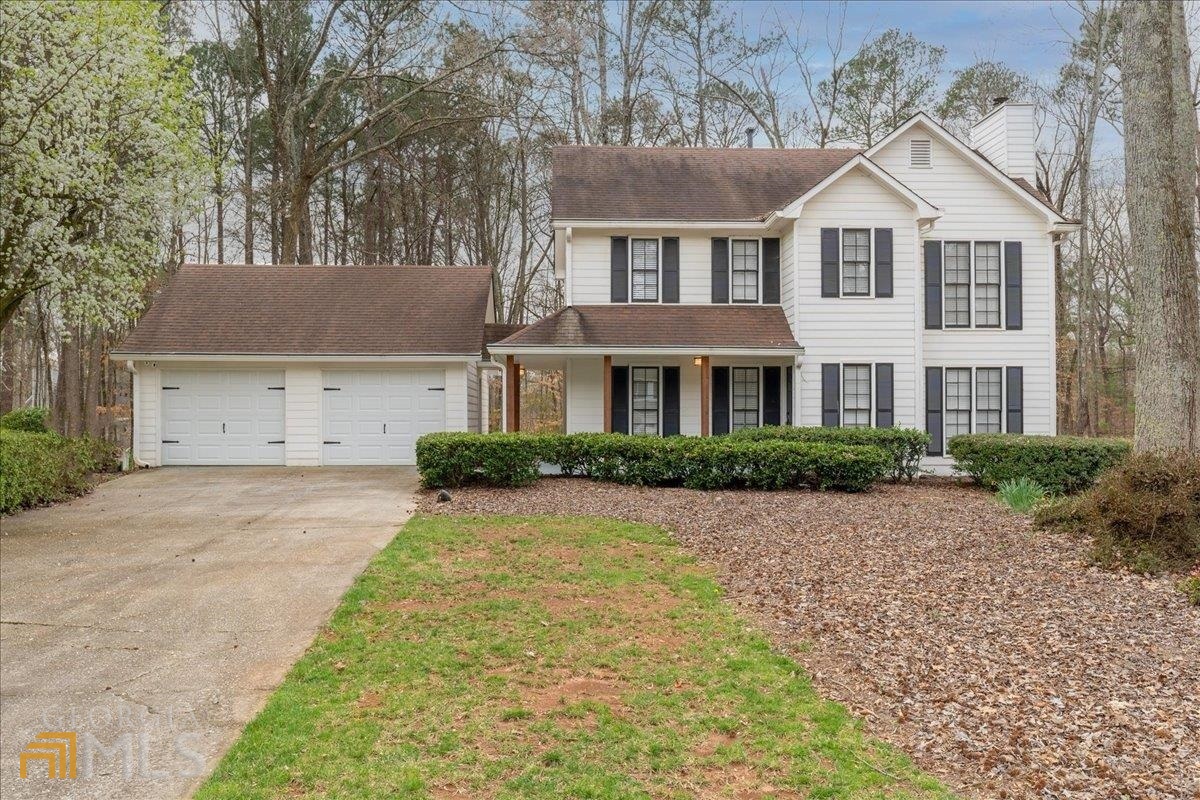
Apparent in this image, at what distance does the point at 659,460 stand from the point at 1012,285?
28.3ft

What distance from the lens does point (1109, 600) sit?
20.0 feet

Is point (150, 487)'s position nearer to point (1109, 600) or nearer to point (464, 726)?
point (464, 726)

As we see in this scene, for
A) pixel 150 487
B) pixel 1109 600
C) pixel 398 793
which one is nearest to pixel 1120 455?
pixel 1109 600

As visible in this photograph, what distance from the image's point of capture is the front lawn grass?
3.55 meters

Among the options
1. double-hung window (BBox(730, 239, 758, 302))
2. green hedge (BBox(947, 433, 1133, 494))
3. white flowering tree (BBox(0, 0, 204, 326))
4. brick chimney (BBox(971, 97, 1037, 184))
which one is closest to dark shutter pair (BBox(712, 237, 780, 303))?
double-hung window (BBox(730, 239, 758, 302))

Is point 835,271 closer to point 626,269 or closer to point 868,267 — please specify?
point 868,267

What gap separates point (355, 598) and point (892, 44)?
24633 millimetres

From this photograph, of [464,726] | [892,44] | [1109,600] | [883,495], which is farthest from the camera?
[892,44]

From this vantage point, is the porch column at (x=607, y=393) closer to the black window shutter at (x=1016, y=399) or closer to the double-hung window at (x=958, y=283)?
the double-hung window at (x=958, y=283)

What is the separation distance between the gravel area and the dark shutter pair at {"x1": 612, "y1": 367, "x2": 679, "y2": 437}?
19.2 feet

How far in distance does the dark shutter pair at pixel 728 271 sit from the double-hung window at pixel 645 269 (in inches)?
48.7

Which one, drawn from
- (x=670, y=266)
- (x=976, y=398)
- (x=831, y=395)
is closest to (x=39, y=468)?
(x=670, y=266)

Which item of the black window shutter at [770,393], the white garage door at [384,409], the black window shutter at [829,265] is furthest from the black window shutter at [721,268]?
the white garage door at [384,409]

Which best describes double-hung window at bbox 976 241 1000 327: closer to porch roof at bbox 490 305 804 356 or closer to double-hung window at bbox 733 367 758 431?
porch roof at bbox 490 305 804 356
